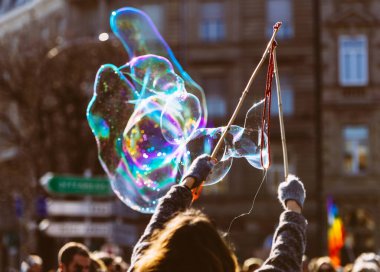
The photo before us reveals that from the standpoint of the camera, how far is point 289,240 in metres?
3.69

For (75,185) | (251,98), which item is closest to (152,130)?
(75,185)

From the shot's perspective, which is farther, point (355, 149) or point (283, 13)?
point (283, 13)

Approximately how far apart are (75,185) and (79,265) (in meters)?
10.6

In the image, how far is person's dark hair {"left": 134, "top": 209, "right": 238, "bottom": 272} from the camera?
3166 millimetres

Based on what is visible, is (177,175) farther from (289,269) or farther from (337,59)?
(337,59)

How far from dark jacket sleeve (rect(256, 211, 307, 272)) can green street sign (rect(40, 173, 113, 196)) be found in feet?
45.7

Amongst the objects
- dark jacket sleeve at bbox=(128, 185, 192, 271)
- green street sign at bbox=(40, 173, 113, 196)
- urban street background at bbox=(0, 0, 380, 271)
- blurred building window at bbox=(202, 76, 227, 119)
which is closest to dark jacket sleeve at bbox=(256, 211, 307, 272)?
dark jacket sleeve at bbox=(128, 185, 192, 271)

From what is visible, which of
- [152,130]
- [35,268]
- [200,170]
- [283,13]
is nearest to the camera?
[200,170]

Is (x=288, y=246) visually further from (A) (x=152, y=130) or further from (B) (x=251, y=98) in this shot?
(B) (x=251, y=98)

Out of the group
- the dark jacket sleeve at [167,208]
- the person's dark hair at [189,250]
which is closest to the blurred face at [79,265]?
the dark jacket sleeve at [167,208]

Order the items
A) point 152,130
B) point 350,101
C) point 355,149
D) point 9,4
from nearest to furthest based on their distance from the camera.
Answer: point 152,130
point 355,149
point 350,101
point 9,4

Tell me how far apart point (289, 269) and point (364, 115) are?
3028cm

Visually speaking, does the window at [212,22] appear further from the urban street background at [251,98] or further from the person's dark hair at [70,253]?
the person's dark hair at [70,253]

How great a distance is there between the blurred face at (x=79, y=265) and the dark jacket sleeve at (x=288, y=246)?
3975 mm
